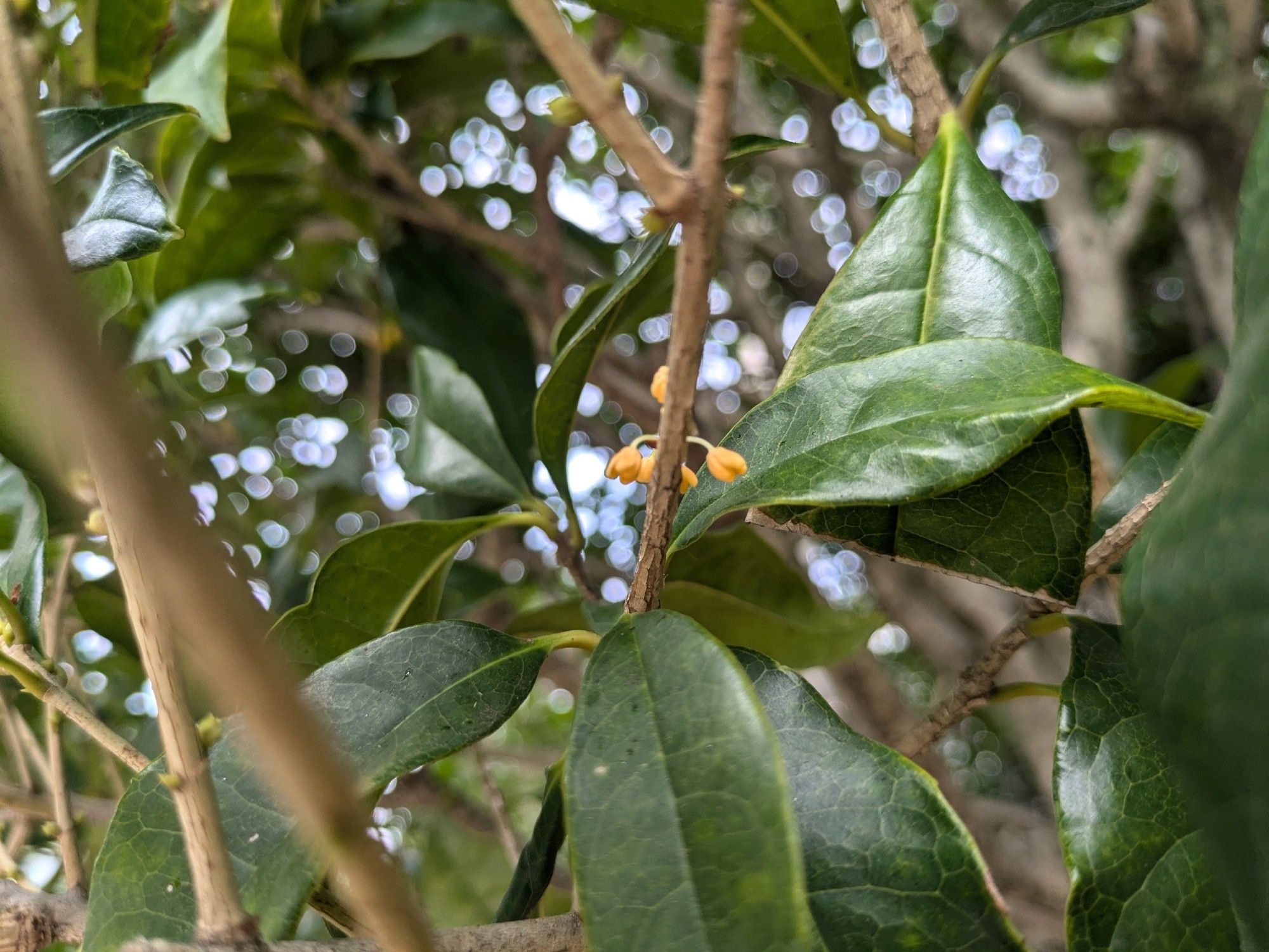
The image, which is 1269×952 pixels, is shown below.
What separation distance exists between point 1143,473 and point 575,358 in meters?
0.29

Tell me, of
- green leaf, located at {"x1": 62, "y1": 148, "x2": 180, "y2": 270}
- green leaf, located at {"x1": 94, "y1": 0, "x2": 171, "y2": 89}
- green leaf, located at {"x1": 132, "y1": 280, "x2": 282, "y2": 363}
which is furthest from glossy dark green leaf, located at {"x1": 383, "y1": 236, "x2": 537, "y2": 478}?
green leaf, located at {"x1": 62, "y1": 148, "x2": 180, "y2": 270}

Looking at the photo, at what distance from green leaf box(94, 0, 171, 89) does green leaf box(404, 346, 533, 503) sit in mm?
329

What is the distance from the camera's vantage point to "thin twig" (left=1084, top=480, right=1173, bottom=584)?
38 cm

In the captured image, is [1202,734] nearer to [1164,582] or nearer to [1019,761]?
[1164,582]

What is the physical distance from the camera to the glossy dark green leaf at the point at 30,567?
0.46 meters

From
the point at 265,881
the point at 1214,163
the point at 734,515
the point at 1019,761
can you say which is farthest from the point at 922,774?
the point at 1019,761

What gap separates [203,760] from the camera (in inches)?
10.5

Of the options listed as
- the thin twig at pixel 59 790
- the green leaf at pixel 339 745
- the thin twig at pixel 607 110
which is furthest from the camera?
the thin twig at pixel 59 790

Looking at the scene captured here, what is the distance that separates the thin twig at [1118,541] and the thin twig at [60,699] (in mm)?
417

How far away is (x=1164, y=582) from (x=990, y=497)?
14 cm

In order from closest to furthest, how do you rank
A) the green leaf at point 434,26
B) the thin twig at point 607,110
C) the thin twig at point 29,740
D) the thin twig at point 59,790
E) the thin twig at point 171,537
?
the thin twig at point 171,537
the thin twig at point 607,110
the thin twig at point 59,790
the thin twig at point 29,740
the green leaf at point 434,26

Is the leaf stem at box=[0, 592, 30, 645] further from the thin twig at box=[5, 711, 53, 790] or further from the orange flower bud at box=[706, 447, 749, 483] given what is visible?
the orange flower bud at box=[706, 447, 749, 483]

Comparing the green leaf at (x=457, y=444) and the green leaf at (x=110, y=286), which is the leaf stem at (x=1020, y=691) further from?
the green leaf at (x=110, y=286)

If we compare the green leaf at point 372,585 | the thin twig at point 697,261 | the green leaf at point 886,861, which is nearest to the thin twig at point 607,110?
the thin twig at point 697,261
